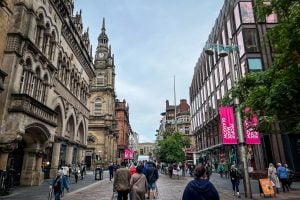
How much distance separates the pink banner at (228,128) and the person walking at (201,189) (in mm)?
17457

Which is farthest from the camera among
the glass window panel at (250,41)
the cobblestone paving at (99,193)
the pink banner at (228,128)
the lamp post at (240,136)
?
the glass window panel at (250,41)

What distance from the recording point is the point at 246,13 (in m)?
29.5

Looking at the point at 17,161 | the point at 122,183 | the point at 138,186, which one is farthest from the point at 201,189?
the point at 17,161

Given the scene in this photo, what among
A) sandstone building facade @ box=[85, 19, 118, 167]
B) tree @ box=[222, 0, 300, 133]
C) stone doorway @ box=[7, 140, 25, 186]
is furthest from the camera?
sandstone building facade @ box=[85, 19, 118, 167]

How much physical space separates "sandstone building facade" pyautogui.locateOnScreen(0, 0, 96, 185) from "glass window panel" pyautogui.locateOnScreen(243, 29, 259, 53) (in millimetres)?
20192

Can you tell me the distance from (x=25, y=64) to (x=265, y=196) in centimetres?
1755

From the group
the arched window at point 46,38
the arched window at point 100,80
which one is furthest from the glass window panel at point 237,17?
the arched window at point 100,80

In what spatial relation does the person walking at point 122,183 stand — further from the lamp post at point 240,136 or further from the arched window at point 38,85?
the arched window at point 38,85

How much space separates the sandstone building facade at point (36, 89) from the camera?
15422 mm

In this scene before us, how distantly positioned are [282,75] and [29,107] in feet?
49.0

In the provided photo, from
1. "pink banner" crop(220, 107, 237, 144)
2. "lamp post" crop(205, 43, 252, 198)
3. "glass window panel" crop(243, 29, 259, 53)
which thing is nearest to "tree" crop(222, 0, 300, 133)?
"lamp post" crop(205, 43, 252, 198)

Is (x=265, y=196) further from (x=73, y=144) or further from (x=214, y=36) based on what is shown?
(x=214, y=36)

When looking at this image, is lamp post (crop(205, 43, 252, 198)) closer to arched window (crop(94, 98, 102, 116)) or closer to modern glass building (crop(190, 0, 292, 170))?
modern glass building (crop(190, 0, 292, 170))

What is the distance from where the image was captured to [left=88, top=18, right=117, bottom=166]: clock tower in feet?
172
